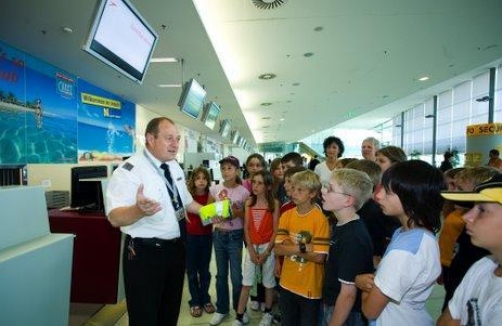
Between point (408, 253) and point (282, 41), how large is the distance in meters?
4.07

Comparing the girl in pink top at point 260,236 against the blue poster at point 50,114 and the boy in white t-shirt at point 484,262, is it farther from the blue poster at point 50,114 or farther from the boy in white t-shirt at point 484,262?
the blue poster at point 50,114

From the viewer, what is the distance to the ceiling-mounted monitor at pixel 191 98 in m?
4.46

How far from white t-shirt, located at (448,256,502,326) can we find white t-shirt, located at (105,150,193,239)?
1.50 metres

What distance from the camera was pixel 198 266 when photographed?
9.39ft

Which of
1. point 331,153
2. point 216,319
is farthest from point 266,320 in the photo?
point 331,153

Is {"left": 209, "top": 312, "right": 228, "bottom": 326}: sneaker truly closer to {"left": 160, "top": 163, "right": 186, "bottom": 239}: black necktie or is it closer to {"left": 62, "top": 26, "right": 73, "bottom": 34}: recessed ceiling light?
{"left": 160, "top": 163, "right": 186, "bottom": 239}: black necktie

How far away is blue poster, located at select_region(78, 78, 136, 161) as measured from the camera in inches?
226

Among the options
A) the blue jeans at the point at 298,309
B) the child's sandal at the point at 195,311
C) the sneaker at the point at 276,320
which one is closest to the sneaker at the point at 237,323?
the sneaker at the point at 276,320

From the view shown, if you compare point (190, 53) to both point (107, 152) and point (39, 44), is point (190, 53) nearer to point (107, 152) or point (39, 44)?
point (39, 44)

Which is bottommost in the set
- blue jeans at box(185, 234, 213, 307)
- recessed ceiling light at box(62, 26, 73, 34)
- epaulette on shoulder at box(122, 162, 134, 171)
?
blue jeans at box(185, 234, 213, 307)

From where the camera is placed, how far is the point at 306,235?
1.94m

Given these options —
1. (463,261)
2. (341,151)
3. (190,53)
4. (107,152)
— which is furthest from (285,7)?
(107,152)

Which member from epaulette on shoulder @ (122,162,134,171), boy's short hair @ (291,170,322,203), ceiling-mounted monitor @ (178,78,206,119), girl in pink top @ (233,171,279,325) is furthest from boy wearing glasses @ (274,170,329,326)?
ceiling-mounted monitor @ (178,78,206,119)

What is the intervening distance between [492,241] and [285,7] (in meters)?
3.38
